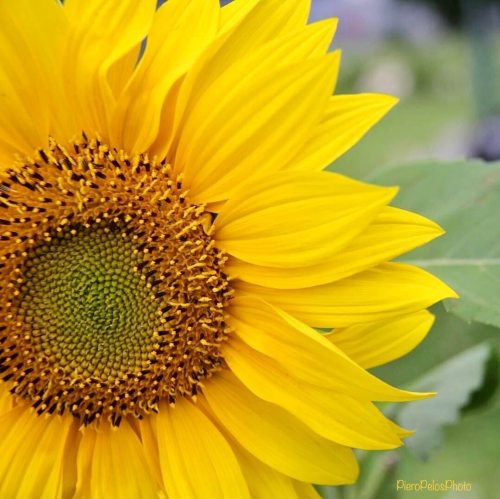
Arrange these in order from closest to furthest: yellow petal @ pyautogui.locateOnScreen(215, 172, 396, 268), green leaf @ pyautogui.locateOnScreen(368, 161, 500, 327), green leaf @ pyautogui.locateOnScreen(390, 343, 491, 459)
Result: 1. yellow petal @ pyautogui.locateOnScreen(215, 172, 396, 268)
2. green leaf @ pyautogui.locateOnScreen(368, 161, 500, 327)
3. green leaf @ pyautogui.locateOnScreen(390, 343, 491, 459)

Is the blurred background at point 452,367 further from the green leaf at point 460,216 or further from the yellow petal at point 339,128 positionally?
the yellow petal at point 339,128

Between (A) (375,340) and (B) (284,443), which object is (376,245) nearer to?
(A) (375,340)

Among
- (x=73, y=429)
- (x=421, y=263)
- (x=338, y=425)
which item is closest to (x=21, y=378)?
(x=73, y=429)

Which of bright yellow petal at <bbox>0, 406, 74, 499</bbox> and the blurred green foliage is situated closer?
bright yellow petal at <bbox>0, 406, 74, 499</bbox>

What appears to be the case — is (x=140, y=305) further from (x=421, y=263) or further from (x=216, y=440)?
(x=421, y=263)

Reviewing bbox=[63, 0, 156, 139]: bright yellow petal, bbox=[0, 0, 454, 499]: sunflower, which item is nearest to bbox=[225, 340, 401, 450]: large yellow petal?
bbox=[0, 0, 454, 499]: sunflower

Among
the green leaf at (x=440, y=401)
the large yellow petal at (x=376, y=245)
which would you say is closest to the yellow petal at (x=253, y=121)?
the large yellow petal at (x=376, y=245)

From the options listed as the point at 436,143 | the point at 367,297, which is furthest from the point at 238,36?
the point at 436,143

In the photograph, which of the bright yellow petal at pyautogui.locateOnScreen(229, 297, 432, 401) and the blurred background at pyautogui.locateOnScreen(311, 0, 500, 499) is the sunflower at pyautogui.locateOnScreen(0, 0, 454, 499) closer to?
the bright yellow petal at pyautogui.locateOnScreen(229, 297, 432, 401)
